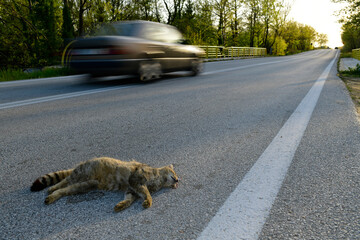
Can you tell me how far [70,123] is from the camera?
12.5 feet

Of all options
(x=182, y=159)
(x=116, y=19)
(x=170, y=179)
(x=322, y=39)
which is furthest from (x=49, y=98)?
(x=322, y=39)

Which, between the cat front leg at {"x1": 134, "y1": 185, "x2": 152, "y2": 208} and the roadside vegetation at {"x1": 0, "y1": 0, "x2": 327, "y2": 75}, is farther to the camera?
the roadside vegetation at {"x1": 0, "y1": 0, "x2": 327, "y2": 75}

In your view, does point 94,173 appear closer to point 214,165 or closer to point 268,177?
point 214,165

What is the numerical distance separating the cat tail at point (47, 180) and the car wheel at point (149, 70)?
18.9ft

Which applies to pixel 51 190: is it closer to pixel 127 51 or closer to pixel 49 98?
pixel 49 98

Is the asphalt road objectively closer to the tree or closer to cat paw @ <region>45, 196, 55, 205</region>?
cat paw @ <region>45, 196, 55, 205</region>

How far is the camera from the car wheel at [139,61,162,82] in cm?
766

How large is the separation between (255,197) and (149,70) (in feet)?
21.2

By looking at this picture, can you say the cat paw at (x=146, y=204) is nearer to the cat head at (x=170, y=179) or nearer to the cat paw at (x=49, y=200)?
the cat head at (x=170, y=179)

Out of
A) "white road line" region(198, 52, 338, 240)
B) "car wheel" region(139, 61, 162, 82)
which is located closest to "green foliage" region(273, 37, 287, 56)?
"car wheel" region(139, 61, 162, 82)

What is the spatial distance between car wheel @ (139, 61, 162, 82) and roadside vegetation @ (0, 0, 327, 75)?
A: 4214mm

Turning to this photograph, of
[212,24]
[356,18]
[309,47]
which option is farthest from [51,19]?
[309,47]

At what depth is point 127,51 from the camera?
7.03 metres

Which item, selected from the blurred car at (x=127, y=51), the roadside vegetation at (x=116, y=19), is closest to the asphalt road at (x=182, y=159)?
the blurred car at (x=127, y=51)
